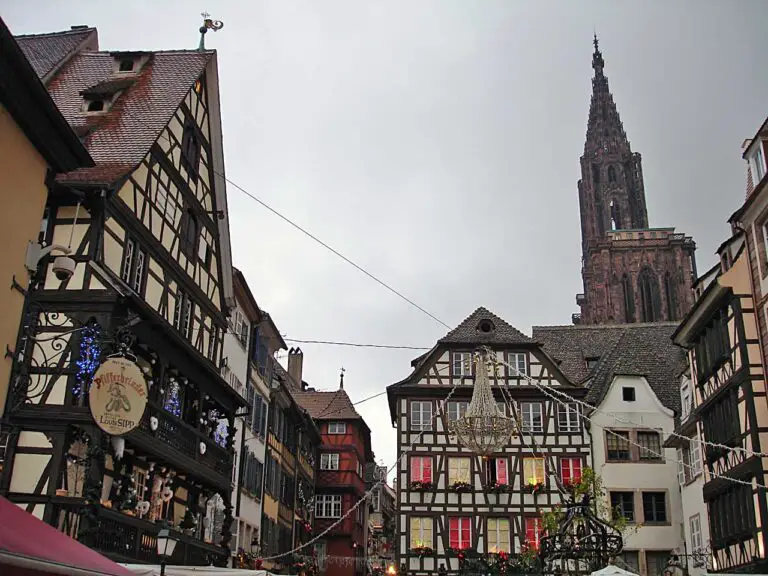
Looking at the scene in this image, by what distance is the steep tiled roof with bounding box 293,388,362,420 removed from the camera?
55.9 m

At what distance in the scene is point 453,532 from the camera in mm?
41594

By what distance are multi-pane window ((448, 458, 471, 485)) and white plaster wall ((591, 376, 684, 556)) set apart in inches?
236

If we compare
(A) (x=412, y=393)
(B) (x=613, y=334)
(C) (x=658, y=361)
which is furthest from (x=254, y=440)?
(B) (x=613, y=334)

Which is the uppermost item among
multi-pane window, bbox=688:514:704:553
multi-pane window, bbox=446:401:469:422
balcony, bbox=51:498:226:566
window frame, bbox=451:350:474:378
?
window frame, bbox=451:350:474:378

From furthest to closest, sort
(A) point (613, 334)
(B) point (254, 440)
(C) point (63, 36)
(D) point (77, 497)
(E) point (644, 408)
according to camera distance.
A: 1. (A) point (613, 334)
2. (E) point (644, 408)
3. (B) point (254, 440)
4. (C) point (63, 36)
5. (D) point (77, 497)

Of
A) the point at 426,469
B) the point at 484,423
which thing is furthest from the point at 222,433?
the point at 426,469

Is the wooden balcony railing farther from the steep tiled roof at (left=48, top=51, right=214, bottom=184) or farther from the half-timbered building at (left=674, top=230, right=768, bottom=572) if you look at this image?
the half-timbered building at (left=674, top=230, right=768, bottom=572)

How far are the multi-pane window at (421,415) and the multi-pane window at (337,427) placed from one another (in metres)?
12.4

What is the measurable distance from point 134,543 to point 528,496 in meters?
26.4

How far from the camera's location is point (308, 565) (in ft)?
141

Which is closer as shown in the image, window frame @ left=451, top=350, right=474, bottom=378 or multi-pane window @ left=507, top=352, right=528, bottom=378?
window frame @ left=451, top=350, right=474, bottom=378

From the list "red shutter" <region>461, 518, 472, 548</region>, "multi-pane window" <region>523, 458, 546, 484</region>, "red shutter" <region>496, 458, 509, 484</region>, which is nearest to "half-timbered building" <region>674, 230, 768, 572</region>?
"multi-pane window" <region>523, 458, 546, 484</region>

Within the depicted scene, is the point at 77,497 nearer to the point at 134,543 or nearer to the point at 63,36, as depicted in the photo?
the point at 134,543

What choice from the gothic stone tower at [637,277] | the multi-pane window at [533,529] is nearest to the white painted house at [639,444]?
the multi-pane window at [533,529]
